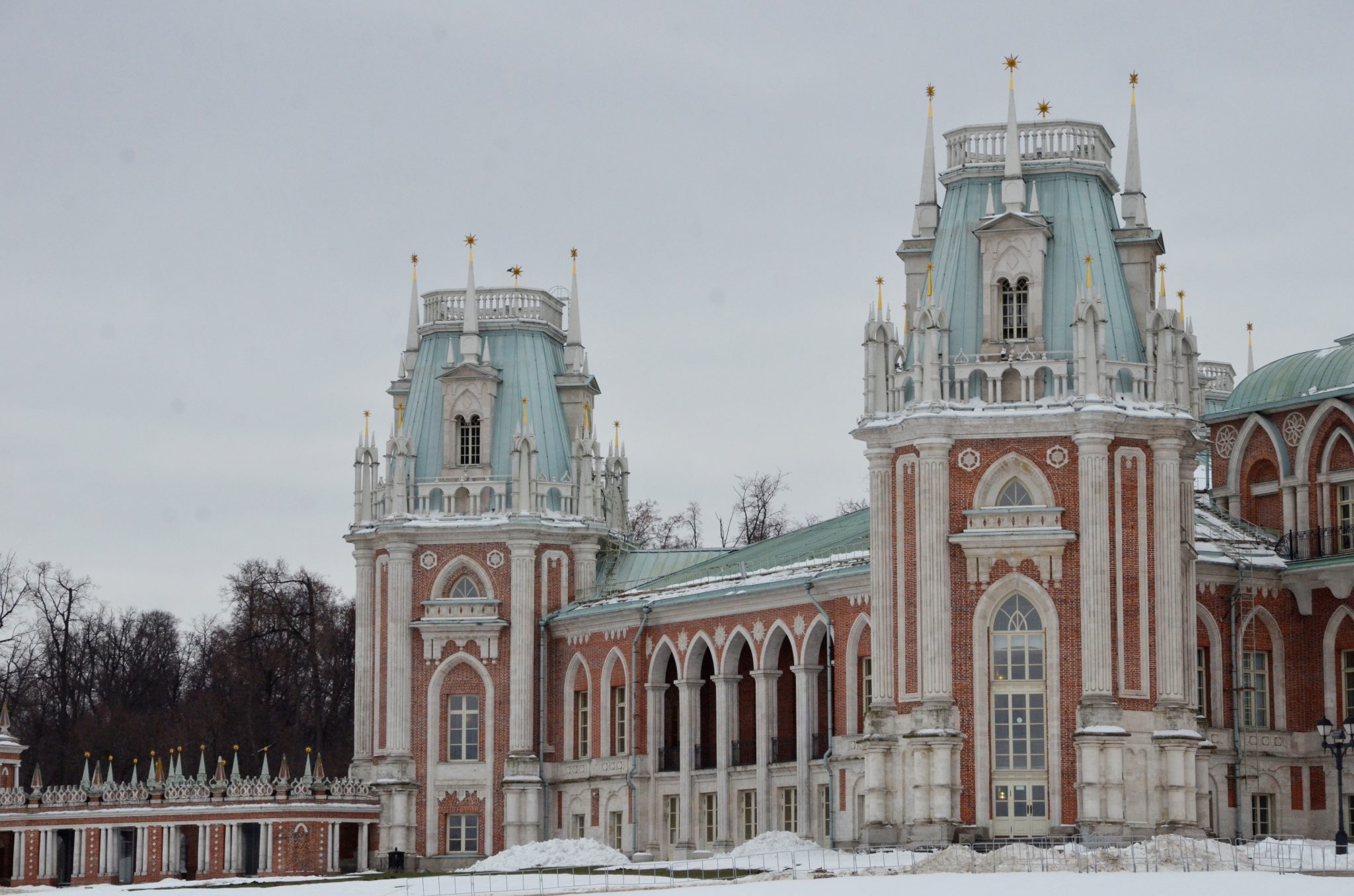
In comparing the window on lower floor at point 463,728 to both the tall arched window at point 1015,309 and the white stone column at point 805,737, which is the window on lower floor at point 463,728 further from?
the tall arched window at point 1015,309

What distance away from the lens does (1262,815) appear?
64500 mm

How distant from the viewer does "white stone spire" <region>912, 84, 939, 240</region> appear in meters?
64.2

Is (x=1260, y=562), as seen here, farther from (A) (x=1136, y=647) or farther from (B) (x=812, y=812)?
(B) (x=812, y=812)

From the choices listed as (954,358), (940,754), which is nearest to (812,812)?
(940,754)

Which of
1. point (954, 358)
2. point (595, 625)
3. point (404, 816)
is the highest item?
point (954, 358)

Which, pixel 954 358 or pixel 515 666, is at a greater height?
pixel 954 358

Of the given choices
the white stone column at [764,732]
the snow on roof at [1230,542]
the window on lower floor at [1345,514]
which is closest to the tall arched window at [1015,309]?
the snow on roof at [1230,542]

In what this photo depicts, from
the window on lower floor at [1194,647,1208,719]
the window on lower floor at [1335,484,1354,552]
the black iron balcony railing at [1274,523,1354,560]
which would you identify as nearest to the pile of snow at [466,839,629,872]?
the window on lower floor at [1194,647,1208,719]

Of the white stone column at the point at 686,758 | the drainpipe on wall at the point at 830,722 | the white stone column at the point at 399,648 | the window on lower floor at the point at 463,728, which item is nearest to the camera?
the drainpipe on wall at the point at 830,722

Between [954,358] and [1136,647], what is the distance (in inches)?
311

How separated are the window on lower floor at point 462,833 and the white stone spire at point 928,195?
22.5 metres

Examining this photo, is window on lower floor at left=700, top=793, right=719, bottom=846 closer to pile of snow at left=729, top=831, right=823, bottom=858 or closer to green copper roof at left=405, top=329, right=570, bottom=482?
pile of snow at left=729, top=831, right=823, bottom=858

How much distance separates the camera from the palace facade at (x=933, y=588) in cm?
5891

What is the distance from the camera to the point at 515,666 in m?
75.9
